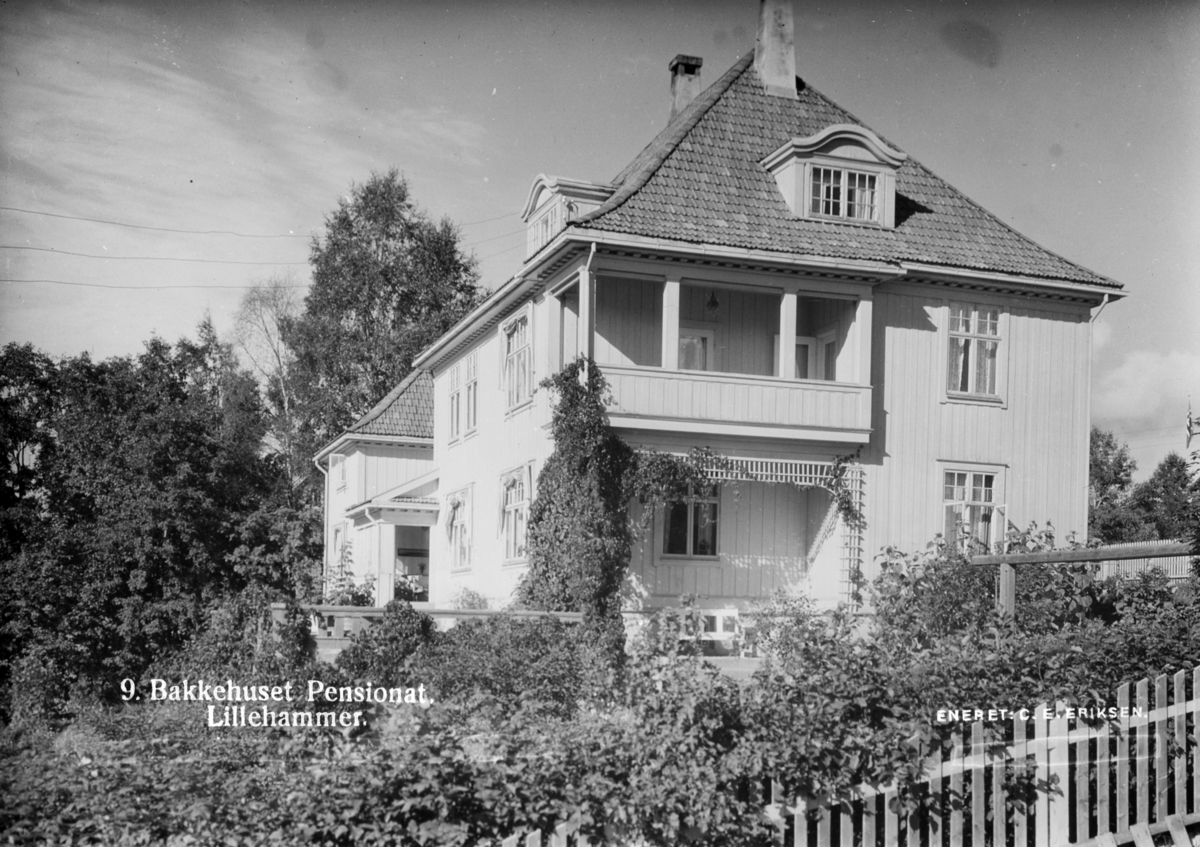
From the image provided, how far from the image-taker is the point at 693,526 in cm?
1895

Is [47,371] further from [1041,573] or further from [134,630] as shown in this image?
[1041,573]

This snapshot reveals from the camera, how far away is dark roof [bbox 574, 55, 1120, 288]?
1798 cm

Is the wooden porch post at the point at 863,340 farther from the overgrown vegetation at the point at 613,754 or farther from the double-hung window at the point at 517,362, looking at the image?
the overgrown vegetation at the point at 613,754

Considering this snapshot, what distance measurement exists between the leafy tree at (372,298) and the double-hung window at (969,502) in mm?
14417

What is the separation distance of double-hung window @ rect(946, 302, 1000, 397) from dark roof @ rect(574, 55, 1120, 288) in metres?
0.84

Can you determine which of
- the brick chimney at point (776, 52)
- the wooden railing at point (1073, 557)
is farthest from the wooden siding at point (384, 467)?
the wooden railing at point (1073, 557)

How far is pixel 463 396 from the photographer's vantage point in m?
25.2

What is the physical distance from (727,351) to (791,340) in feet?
4.98

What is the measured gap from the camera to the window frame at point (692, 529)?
18672 millimetres

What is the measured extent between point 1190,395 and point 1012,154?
396cm

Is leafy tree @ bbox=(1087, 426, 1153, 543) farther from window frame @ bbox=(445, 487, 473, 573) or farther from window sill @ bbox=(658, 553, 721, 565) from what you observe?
window sill @ bbox=(658, 553, 721, 565)

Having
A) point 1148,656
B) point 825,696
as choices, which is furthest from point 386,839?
point 1148,656

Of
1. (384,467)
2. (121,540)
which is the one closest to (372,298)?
(384,467)

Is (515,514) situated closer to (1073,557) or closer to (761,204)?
(761,204)
